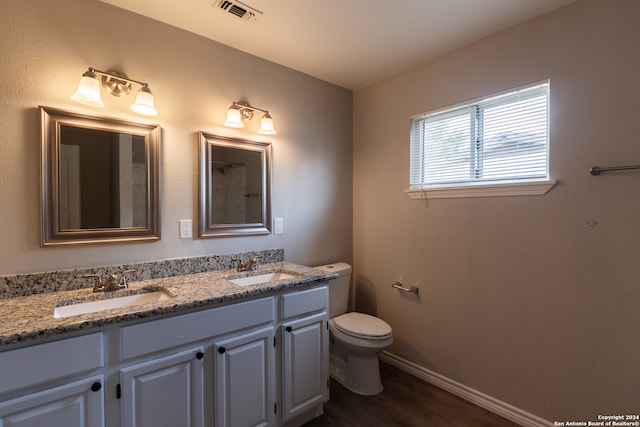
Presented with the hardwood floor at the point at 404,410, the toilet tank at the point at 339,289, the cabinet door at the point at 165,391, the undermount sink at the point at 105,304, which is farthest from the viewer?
the toilet tank at the point at 339,289

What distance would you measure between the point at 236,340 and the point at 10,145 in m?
1.42

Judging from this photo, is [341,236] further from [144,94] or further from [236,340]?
[144,94]

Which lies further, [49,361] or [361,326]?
[361,326]

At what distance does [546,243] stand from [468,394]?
3.84 feet

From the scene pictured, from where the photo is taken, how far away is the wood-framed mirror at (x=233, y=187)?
1.99 meters

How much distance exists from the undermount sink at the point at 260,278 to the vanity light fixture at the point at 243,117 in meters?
1.01

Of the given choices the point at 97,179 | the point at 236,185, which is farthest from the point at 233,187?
the point at 97,179

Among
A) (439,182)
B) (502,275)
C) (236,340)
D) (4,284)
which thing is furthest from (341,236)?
(4,284)

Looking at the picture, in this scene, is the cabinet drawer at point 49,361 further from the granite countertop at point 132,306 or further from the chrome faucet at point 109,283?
the chrome faucet at point 109,283

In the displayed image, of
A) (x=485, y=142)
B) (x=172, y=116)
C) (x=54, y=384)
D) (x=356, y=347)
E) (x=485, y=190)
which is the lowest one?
(x=356, y=347)

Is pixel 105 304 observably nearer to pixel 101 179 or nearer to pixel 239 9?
pixel 101 179

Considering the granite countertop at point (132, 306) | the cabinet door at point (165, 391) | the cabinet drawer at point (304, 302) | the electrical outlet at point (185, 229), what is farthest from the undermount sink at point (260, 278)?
the cabinet door at point (165, 391)

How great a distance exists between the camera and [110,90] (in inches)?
64.2

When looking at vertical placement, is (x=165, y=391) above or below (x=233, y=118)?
below
